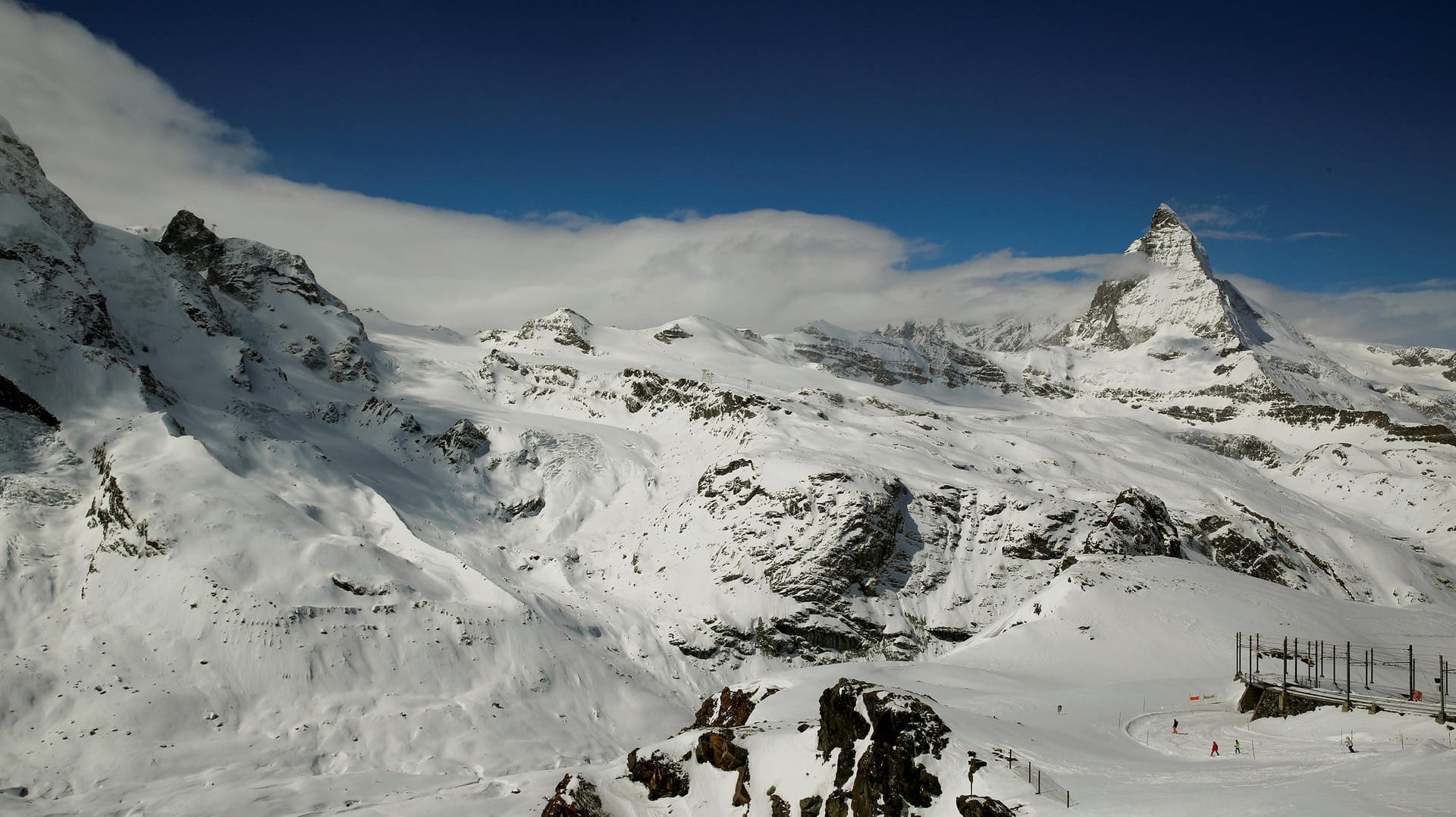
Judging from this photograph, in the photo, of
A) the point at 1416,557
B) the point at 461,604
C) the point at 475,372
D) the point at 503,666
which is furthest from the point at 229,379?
the point at 1416,557

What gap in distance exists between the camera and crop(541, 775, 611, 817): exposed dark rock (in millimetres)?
44138

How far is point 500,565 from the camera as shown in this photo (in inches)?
3607

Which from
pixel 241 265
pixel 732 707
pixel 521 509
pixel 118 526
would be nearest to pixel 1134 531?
pixel 732 707

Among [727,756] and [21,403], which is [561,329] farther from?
[727,756]

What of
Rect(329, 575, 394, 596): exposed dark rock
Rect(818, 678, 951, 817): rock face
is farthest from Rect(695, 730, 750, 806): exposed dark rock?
Rect(329, 575, 394, 596): exposed dark rock

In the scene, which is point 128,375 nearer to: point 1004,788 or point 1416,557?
point 1004,788

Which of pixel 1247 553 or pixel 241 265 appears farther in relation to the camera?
pixel 241 265

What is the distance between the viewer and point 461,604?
7650cm

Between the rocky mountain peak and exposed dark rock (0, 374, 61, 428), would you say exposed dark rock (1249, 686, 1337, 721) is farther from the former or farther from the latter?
the rocky mountain peak

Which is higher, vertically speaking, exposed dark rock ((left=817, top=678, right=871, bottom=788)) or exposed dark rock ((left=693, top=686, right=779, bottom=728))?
exposed dark rock ((left=817, top=678, right=871, bottom=788))

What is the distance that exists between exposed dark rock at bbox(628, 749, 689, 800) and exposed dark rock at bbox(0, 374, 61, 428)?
68278 millimetres

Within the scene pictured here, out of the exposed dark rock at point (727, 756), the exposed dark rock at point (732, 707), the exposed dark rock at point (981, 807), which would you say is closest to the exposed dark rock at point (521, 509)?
the exposed dark rock at point (732, 707)

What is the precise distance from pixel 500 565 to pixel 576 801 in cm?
5002

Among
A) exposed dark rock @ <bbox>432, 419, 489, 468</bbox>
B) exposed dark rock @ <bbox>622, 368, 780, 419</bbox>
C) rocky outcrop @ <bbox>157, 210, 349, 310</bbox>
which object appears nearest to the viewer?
exposed dark rock @ <bbox>432, 419, 489, 468</bbox>
